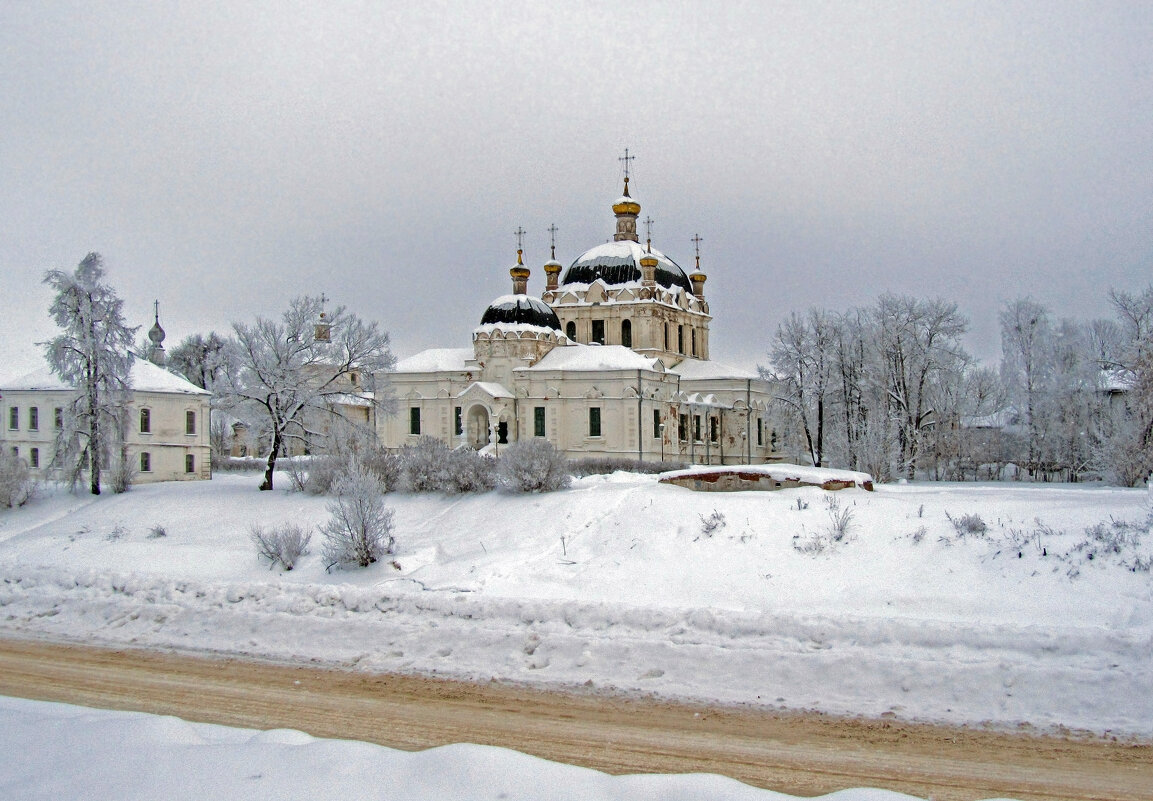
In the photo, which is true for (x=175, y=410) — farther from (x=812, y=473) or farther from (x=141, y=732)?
(x=141, y=732)

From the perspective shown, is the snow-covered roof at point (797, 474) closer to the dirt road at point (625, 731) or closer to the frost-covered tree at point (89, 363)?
the dirt road at point (625, 731)

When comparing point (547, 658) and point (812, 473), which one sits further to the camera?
point (812, 473)

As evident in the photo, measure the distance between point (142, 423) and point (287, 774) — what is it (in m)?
32.2

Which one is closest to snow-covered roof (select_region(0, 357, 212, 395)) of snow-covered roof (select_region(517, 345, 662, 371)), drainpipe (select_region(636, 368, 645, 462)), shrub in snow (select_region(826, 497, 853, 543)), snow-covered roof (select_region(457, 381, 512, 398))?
snow-covered roof (select_region(457, 381, 512, 398))

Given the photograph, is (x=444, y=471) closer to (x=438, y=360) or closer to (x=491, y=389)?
(x=491, y=389)

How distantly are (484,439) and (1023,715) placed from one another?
35.3 meters

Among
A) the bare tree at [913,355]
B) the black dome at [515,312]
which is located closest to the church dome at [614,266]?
the black dome at [515,312]

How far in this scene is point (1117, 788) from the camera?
758 cm

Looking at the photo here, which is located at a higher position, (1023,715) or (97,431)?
(97,431)

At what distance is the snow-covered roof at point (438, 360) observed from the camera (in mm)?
45562

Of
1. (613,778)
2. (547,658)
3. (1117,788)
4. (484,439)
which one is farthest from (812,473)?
(484,439)

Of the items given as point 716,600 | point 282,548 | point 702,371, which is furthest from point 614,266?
point 716,600


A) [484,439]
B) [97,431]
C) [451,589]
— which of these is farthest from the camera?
[484,439]

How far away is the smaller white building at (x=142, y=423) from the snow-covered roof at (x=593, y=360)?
15228 mm
